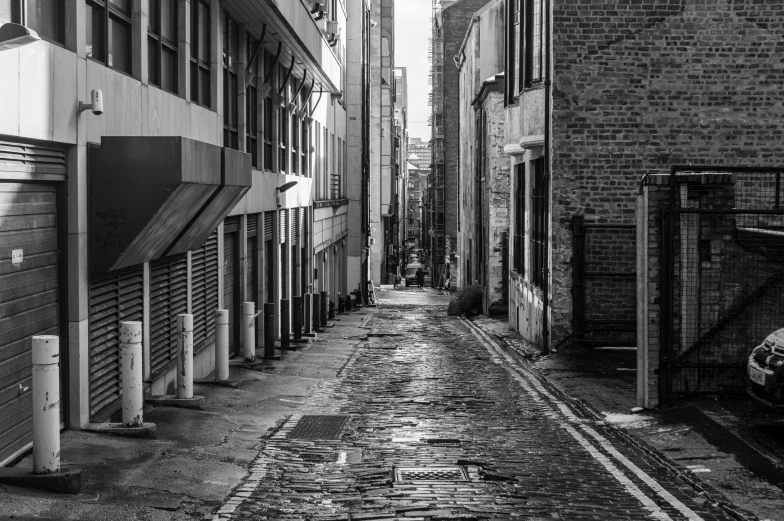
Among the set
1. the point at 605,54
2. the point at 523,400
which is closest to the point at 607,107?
the point at 605,54

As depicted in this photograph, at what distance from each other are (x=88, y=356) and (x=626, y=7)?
1197 centimetres

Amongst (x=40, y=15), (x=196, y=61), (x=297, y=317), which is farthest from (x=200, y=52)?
(x=297, y=317)

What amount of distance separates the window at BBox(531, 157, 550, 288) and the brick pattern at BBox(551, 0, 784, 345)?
1.19m

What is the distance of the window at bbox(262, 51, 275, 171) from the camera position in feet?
69.5

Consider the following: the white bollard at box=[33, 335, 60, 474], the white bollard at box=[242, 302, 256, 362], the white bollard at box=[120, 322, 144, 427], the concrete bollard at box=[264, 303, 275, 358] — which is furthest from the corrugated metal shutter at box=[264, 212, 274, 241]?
the white bollard at box=[33, 335, 60, 474]

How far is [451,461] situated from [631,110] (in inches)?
403

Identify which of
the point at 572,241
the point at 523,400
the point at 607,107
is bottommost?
the point at 523,400

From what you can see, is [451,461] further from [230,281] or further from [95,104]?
[230,281]

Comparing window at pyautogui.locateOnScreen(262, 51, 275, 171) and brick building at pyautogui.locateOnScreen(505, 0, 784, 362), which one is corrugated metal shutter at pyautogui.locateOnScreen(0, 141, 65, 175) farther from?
window at pyautogui.locateOnScreen(262, 51, 275, 171)

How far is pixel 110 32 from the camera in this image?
33.6ft

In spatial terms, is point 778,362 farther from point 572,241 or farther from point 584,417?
point 572,241

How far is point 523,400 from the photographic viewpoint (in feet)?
42.8

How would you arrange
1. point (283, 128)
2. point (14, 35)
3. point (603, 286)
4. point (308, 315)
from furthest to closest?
point (308, 315) → point (283, 128) → point (603, 286) → point (14, 35)

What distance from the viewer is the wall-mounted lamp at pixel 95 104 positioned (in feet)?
28.9
